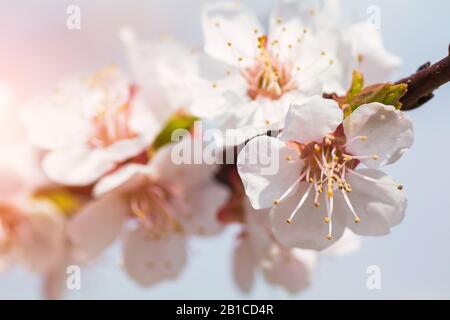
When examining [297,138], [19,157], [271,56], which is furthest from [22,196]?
[297,138]

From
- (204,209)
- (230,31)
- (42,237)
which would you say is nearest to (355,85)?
(230,31)

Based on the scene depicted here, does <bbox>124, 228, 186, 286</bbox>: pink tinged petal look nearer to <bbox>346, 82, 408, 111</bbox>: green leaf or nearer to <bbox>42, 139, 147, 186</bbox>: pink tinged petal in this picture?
<bbox>42, 139, 147, 186</bbox>: pink tinged petal

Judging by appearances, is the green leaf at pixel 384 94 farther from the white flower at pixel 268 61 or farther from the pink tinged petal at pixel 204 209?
the pink tinged petal at pixel 204 209

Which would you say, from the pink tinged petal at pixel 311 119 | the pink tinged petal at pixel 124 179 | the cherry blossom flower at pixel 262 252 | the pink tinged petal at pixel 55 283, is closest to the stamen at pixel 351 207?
the pink tinged petal at pixel 311 119

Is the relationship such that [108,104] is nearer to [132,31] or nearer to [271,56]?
[132,31]

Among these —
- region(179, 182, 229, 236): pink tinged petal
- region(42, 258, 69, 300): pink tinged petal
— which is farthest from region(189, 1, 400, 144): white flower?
region(42, 258, 69, 300): pink tinged petal
